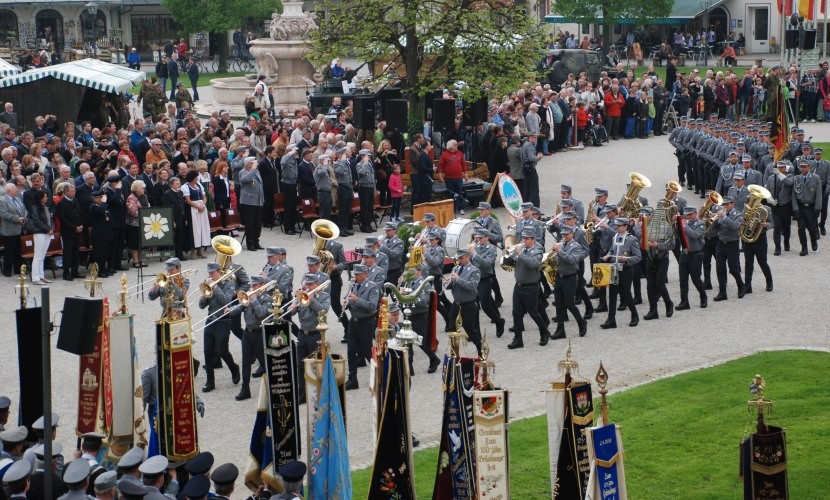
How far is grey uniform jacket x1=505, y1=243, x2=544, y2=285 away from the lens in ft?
62.2

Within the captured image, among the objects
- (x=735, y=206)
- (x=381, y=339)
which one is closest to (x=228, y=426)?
(x=381, y=339)

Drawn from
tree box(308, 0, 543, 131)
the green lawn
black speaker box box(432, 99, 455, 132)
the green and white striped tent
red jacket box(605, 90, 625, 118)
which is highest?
tree box(308, 0, 543, 131)

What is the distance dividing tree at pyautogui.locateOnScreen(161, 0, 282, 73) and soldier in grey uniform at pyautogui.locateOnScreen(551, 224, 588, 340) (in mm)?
39581

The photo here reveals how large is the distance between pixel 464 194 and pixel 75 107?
30.4 feet

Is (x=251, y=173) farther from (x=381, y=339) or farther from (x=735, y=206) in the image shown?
(x=381, y=339)

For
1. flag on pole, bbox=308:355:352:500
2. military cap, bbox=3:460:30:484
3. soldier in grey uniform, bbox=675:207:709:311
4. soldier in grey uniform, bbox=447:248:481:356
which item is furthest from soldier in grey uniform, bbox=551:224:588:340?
military cap, bbox=3:460:30:484

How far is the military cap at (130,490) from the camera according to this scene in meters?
10.9

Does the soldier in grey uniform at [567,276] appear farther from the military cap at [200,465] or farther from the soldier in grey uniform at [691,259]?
the military cap at [200,465]

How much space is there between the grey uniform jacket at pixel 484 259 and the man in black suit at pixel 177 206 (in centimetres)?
631

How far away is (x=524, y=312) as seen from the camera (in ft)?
62.5

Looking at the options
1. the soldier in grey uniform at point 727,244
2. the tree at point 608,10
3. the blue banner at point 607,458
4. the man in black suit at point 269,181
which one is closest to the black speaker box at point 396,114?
the man in black suit at point 269,181

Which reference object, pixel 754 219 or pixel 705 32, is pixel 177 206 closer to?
pixel 754 219

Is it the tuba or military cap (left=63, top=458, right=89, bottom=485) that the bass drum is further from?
military cap (left=63, top=458, right=89, bottom=485)

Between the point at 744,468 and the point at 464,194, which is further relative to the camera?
the point at 464,194
